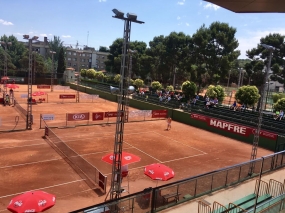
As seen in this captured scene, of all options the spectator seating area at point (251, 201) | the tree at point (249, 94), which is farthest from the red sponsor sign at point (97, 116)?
the spectator seating area at point (251, 201)

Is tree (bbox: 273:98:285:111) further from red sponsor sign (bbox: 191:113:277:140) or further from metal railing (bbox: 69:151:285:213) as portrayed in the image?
metal railing (bbox: 69:151:285:213)

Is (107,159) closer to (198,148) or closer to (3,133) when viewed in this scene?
(198,148)

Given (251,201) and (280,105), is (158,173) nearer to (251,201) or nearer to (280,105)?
(251,201)

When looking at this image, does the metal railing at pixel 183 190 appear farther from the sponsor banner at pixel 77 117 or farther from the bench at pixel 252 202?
the sponsor banner at pixel 77 117

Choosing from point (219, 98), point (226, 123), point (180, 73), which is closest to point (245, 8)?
point (226, 123)

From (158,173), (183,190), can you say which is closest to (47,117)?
(158,173)

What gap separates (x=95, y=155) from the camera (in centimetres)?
2000

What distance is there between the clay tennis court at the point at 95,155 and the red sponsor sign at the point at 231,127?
1.35 metres

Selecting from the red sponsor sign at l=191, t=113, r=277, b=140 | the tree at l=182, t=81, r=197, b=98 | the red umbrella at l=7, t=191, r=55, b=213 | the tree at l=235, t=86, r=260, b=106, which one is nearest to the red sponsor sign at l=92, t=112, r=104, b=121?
the red sponsor sign at l=191, t=113, r=277, b=140

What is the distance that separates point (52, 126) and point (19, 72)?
205 feet

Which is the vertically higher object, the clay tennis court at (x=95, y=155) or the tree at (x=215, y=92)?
the tree at (x=215, y=92)

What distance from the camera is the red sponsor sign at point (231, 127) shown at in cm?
2563

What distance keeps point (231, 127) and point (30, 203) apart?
24463 millimetres

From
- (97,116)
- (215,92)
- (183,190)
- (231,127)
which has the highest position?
(215,92)
